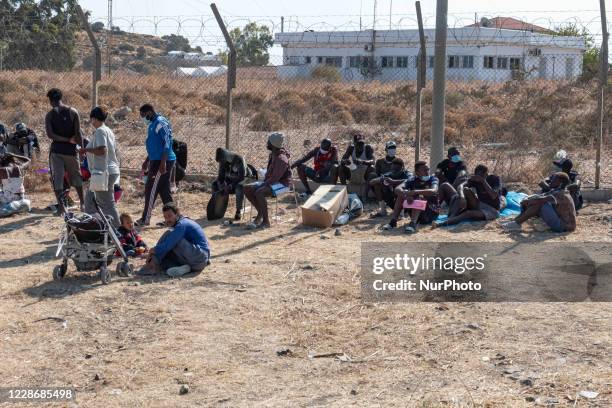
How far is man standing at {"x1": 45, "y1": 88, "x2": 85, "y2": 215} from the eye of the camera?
37.1 feet

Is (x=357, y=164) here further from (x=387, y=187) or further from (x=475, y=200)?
(x=475, y=200)

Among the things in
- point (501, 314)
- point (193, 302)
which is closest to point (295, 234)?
point (193, 302)

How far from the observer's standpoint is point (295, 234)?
1123 cm

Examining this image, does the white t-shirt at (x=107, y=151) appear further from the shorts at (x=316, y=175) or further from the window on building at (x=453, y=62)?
the window on building at (x=453, y=62)

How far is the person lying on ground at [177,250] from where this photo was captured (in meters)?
8.90

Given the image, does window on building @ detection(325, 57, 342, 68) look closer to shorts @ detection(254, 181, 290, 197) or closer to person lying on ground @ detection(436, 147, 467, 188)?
person lying on ground @ detection(436, 147, 467, 188)

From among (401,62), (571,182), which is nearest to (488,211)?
(571,182)

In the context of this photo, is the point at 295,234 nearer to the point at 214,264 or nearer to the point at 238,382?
the point at 214,264

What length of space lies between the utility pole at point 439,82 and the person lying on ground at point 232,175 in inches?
103

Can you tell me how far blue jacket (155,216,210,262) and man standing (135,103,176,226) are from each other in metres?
2.39

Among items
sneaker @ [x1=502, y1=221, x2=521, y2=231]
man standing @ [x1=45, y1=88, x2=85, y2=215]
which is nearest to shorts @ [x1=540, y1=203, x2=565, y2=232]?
sneaker @ [x1=502, y1=221, x2=521, y2=231]

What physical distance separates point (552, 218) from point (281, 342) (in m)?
4.99

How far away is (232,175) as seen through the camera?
39.8 feet

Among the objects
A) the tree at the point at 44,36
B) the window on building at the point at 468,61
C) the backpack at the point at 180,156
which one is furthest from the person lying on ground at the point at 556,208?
the window on building at the point at 468,61
